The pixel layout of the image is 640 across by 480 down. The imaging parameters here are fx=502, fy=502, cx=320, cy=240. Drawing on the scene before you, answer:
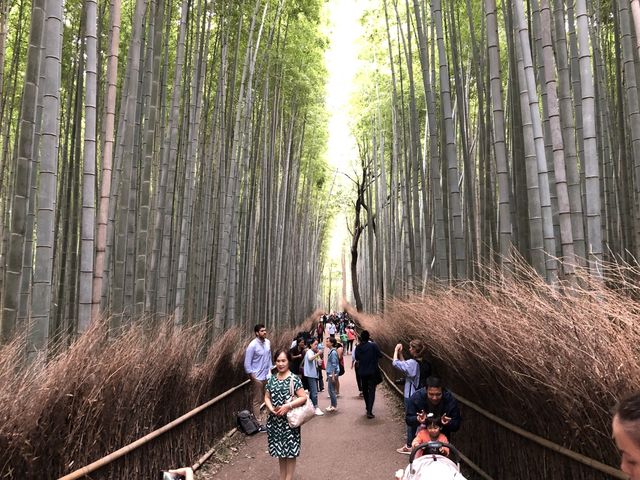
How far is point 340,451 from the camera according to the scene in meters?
4.75

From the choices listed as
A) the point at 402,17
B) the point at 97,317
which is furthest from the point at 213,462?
the point at 402,17

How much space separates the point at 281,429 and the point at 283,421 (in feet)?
0.18

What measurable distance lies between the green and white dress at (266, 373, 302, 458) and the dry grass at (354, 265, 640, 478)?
1.21m

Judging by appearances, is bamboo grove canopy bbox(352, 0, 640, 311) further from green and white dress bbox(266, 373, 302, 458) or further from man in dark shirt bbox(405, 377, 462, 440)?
green and white dress bbox(266, 373, 302, 458)

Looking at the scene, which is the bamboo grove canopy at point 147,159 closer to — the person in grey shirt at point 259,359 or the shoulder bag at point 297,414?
the person in grey shirt at point 259,359

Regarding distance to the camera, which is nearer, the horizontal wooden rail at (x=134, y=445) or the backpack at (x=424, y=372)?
the horizontal wooden rail at (x=134, y=445)

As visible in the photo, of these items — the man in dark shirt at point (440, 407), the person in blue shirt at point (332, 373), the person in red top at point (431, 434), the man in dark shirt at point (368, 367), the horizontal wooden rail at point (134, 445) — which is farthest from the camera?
the person in blue shirt at point (332, 373)

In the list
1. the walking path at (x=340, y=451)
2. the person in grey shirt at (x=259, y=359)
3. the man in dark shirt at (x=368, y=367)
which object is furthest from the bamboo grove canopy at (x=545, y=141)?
the person in grey shirt at (x=259, y=359)

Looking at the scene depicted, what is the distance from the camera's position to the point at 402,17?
338 inches

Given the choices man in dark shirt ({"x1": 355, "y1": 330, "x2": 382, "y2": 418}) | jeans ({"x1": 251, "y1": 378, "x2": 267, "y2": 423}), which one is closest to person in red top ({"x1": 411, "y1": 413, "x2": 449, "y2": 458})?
jeans ({"x1": 251, "y1": 378, "x2": 267, "y2": 423})

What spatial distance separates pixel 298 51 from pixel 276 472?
23.1ft

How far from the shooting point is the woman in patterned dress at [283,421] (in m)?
3.39

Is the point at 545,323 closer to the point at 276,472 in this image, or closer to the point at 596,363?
the point at 596,363

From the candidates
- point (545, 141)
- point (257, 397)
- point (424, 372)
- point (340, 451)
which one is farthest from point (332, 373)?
point (545, 141)
